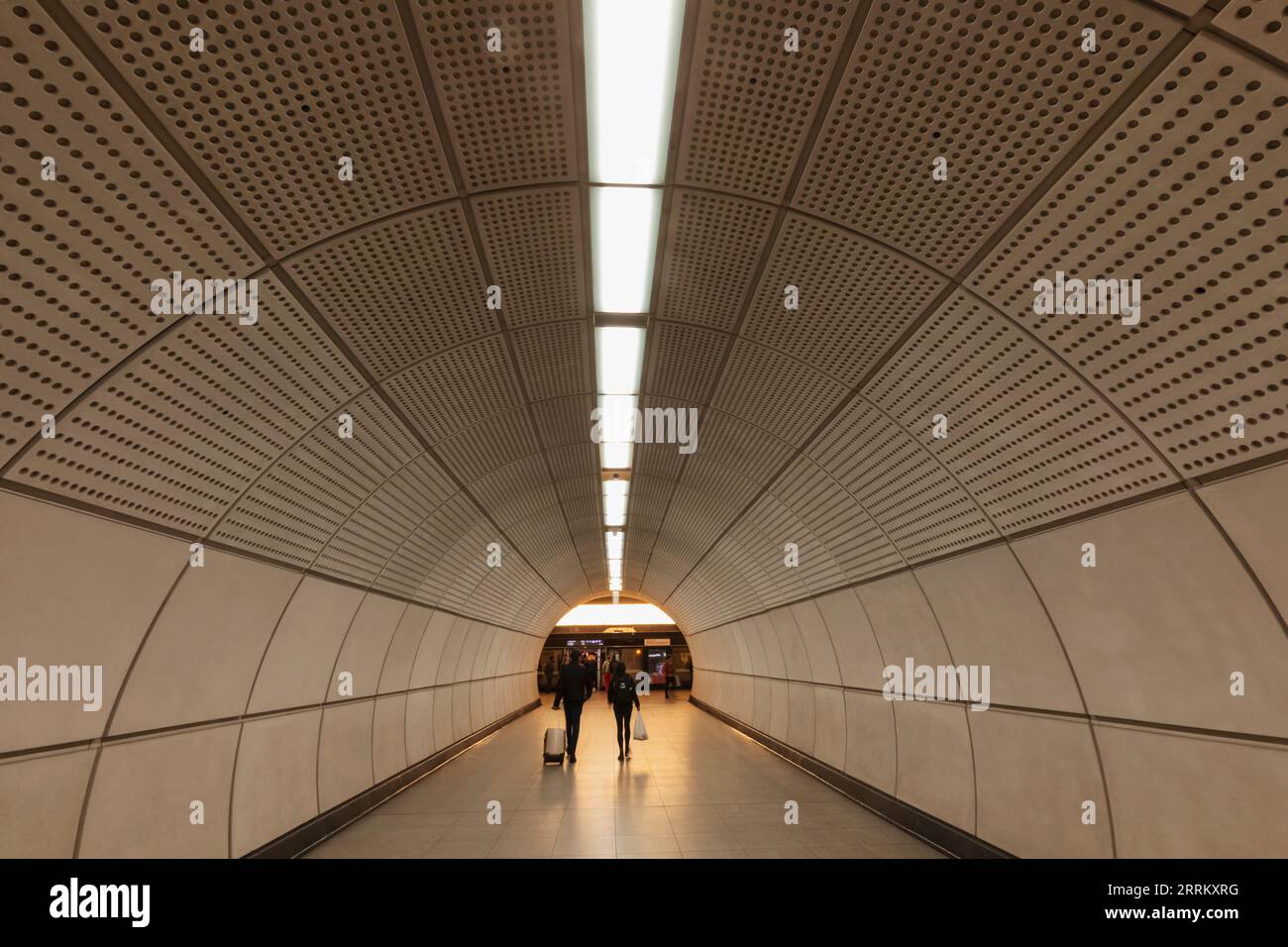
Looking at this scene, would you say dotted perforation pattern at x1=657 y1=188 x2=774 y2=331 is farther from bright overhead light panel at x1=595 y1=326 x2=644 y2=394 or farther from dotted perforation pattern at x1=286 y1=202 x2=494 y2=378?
dotted perforation pattern at x1=286 y1=202 x2=494 y2=378

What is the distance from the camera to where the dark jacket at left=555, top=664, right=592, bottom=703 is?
578 inches

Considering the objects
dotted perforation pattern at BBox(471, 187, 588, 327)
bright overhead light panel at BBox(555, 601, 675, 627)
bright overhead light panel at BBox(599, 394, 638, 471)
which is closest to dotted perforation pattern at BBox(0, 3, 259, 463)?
dotted perforation pattern at BBox(471, 187, 588, 327)

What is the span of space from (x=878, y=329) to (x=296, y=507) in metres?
5.28

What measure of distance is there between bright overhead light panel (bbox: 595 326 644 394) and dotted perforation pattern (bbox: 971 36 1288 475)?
3228 millimetres

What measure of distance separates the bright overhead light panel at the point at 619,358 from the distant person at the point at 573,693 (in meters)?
8.28

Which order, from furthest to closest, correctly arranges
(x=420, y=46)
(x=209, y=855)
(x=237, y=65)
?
(x=209, y=855) → (x=420, y=46) → (x=237, y=65)

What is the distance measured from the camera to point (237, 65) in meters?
3.29

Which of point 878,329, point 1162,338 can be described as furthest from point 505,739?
point 1162,338

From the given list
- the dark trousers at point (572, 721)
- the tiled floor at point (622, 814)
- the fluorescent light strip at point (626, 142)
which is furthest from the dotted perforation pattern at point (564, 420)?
the dark trousers at point (572, 721)

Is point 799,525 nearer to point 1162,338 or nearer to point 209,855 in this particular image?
point 1162,338

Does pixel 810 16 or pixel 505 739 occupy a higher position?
pixel 810 16

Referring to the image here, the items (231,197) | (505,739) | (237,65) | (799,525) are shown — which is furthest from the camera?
(505,739)

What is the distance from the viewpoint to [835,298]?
17.8 feet

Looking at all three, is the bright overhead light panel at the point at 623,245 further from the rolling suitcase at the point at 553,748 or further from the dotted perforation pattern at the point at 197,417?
the rolling suitcase at the point at 553,748
